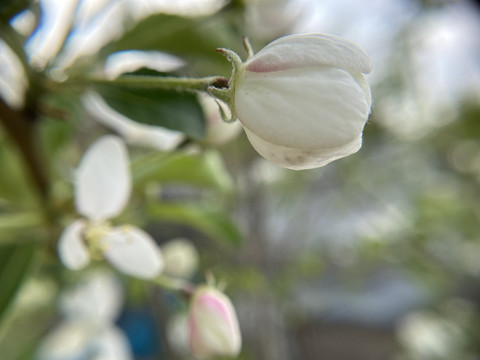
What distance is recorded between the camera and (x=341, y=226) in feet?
5.27

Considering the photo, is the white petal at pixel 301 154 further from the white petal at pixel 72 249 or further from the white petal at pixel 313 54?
the white petal at pixel 72 249

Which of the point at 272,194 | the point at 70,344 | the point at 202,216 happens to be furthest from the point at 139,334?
the point at 202,216

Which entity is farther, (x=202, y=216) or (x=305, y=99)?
(x=202, y=216)

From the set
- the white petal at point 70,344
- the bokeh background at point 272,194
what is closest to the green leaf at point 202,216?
the bokeh background at point 272,194

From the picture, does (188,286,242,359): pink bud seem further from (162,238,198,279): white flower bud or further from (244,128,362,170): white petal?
(162,238,198,279): white flower bud

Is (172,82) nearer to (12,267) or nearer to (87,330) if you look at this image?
(12,267)

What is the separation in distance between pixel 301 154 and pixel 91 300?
0.46 metres

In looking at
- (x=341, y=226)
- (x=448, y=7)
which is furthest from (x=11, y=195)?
(x=341, y=226)

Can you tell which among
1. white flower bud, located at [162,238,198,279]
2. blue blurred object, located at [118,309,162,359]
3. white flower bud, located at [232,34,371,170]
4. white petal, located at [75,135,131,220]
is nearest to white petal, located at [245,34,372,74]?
white flower bud, located at [232,34,371,170]

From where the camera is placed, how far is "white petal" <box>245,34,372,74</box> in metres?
0.15

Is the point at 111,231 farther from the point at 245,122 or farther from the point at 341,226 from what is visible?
the point at 341,226

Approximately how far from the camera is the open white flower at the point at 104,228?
0.24 metres

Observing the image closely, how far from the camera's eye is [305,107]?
15 cm

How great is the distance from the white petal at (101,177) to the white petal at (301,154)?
114 mm
